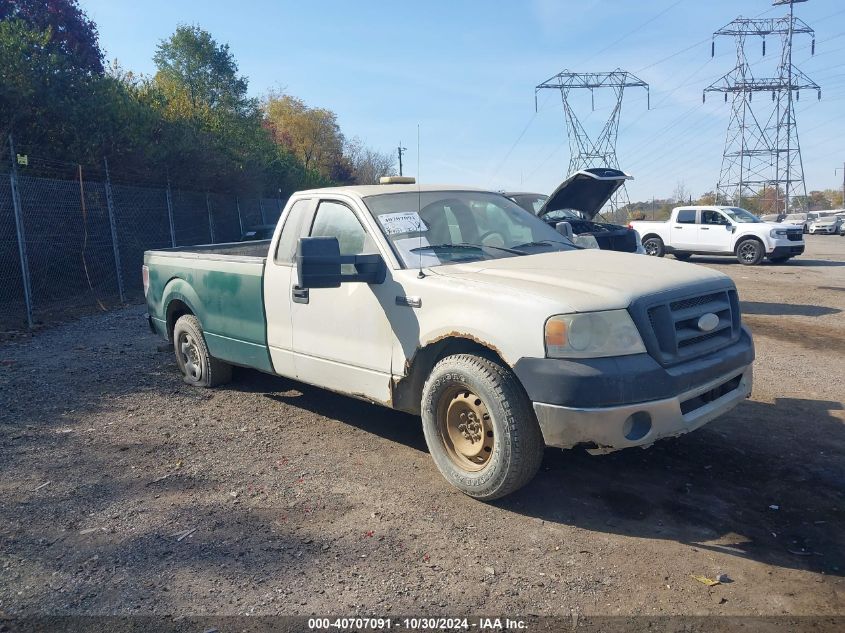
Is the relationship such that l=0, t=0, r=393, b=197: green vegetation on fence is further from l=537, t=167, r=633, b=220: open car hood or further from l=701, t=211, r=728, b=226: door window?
l=701, t=211, r=728, b=226: door window

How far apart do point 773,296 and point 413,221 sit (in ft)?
34.9

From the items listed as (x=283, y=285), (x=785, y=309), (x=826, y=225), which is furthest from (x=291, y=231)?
(x=826, y=225)

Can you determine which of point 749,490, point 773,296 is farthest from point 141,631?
point 773,296

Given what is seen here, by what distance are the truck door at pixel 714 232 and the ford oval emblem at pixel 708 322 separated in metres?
18.1

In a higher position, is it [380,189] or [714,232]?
[380,189]

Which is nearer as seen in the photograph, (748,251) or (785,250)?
(785,250)

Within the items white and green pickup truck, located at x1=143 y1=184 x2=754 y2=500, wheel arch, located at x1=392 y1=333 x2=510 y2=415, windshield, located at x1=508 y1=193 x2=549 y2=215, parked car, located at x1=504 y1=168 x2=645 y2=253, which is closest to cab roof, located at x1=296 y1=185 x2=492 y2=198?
white and green pickup truck, located at x1=143 y1=184 x2=754 y2=500

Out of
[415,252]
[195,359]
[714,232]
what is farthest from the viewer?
[714,232]

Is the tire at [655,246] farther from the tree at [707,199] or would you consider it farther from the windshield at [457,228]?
the tree at [707,199]

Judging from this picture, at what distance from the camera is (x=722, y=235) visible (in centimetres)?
2058

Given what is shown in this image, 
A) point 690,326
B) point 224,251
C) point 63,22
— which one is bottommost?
point 690,326

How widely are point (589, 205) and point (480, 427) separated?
8.67 meters

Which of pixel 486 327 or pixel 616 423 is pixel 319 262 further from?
pixel 616 423

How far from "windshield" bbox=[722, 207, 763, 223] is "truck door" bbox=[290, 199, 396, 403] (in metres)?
18.4
